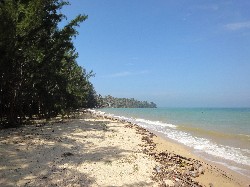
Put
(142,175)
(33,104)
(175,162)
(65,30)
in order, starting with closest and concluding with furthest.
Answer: (142,175) < (175,162) < (65,30) < (33,104)

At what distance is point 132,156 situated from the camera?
390 inches

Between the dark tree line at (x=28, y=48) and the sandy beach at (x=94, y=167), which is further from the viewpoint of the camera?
the dark tree line at (x=28, y=48)

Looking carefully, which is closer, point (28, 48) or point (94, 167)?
point (94, 167)

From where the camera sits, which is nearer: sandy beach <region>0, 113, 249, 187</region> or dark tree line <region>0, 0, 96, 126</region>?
sandy beach <region>0, 113, 249, 187</region>

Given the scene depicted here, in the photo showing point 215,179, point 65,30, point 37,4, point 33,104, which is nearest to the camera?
point 215,179

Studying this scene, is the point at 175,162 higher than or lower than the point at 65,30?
lower

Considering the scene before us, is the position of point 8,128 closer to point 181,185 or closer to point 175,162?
point 175,162

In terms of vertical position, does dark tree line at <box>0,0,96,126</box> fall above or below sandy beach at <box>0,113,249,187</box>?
above

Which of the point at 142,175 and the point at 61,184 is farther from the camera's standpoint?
the point at 142,175

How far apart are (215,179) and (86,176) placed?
4.02 meters


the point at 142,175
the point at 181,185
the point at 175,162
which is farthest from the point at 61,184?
the point at 175,162

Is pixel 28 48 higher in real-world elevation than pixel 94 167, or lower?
higher

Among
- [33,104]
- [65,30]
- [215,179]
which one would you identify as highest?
[65,30]

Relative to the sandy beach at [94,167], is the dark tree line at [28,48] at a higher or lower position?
higher
